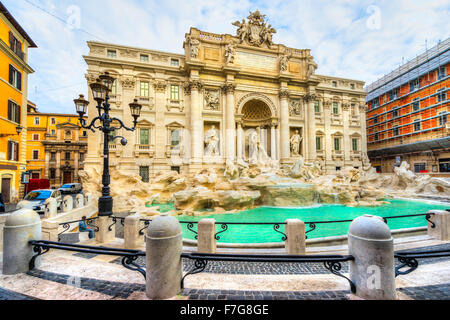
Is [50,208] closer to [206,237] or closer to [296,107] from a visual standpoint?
[206,237]

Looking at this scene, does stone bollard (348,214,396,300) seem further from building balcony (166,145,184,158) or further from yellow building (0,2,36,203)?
yellow building (0,2,36,203)

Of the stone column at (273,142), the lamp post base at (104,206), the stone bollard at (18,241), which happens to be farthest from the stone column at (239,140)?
the stone bollard at (18,241)

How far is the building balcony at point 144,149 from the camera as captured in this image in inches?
764

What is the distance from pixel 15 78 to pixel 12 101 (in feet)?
7.10

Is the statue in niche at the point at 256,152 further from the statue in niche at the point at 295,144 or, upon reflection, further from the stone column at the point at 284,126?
the statue in niche at the point at 295,144

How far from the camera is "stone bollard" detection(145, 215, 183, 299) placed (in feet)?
8.53

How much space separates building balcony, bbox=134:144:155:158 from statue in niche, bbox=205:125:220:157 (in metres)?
5.83

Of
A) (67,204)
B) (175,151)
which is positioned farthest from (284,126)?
(67,204)

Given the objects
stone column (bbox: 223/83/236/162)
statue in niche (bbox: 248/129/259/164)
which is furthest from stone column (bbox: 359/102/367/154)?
stone column (bbox: 223/83/236/162)

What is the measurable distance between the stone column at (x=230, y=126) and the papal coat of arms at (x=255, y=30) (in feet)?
21.3

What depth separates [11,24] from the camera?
15.2 metres

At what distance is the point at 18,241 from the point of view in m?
3.50
